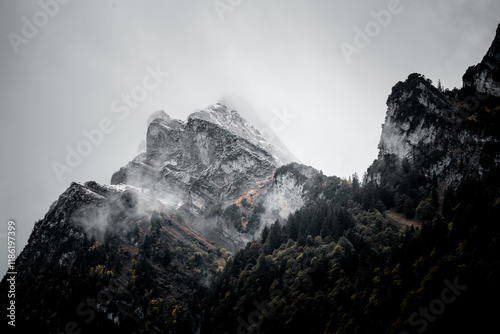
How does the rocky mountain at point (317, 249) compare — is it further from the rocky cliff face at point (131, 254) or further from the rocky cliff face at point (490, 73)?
the rocky cliff face at point (131, 254)

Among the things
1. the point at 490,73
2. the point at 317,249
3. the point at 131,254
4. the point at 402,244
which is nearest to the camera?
the point at 402,244

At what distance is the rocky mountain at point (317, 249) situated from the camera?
49.2 metres

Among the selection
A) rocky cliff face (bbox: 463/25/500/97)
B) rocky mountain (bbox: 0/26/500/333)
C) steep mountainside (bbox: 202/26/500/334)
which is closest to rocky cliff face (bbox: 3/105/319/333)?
rocky mountain (bbox: 0/26/500/333)

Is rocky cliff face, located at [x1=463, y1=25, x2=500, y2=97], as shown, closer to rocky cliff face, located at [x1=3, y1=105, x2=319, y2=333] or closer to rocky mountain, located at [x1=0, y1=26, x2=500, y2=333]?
rocky mountain, located at [x1=0, y1=26, x2=500, y2=333]

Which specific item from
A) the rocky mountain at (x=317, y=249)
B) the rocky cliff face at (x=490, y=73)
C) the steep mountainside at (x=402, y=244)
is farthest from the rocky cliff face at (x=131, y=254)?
the rocky cliff face at (x=490, y=73)

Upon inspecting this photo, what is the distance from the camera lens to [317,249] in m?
79.8

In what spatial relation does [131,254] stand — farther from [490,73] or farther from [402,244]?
[490,73]

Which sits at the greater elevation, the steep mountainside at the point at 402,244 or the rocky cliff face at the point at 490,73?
the rocky cliff face at the point at 490,73

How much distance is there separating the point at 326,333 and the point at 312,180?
10113cm

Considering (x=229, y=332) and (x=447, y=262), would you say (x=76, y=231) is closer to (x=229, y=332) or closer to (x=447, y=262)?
(x=229, y=332)

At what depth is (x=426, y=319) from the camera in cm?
4238

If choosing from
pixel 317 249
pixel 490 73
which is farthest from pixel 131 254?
pixel 490 73

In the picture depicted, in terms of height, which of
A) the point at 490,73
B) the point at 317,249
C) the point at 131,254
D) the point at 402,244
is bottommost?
the point at 131,254

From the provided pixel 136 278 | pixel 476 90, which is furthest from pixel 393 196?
pixel 136 278
